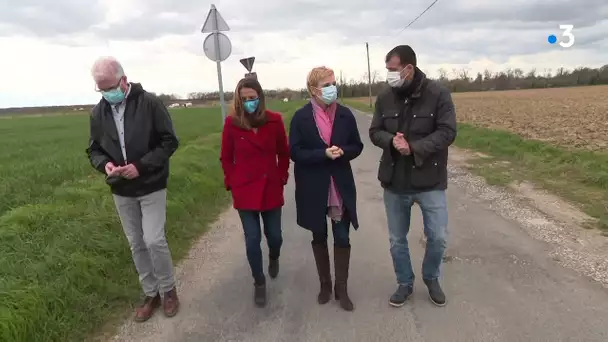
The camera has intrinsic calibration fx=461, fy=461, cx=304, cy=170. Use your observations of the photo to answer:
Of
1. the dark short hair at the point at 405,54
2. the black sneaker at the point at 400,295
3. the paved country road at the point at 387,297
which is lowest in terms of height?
the paved country road at the point at 387,297

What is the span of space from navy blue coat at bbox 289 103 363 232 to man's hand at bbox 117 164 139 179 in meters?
1.16

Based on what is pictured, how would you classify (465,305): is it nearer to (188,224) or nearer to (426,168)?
(426,168)

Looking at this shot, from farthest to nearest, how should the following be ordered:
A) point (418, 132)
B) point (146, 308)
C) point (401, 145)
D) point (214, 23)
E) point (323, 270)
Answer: point (214, 23)
point (323, 270)
point (146, 308)
point (418, 132)
point (401, 145)

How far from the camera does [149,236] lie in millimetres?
3547

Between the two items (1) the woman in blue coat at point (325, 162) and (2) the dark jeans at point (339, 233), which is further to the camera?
(2) the dark jeans at point (339, 233)

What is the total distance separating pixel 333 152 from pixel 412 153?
1.85ft

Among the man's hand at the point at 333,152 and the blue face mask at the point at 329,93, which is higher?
the blue face mask at the point at 329,93

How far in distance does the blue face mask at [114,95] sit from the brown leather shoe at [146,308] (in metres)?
1.61

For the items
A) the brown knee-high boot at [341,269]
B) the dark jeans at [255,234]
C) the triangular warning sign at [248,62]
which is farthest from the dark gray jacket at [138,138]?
the triangular warning sign at [248,62]

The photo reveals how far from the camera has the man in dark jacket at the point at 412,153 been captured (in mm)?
3248

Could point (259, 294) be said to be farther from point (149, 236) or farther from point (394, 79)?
point (394, 79)

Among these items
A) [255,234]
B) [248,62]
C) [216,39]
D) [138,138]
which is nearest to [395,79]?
[255,234]

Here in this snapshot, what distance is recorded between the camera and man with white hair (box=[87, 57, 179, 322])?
131 inches

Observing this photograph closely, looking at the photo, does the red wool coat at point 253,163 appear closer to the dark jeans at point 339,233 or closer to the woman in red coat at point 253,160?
the woman in red coat at point 253,160
